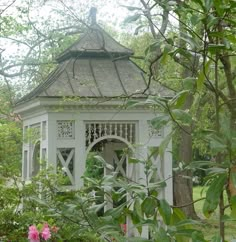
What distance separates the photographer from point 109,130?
23.8 ft

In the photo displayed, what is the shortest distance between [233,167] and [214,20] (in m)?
0.43

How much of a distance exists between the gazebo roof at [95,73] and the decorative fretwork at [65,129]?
0.37m

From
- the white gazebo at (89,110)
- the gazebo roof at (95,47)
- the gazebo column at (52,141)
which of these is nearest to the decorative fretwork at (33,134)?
the white gazebo at (89,110)

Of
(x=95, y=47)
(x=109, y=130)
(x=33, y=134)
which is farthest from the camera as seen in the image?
(x=95, y=47)

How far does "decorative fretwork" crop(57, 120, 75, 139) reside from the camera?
22.5ft

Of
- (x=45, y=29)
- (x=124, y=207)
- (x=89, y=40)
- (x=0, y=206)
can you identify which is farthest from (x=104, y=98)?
(x=45, y=29)

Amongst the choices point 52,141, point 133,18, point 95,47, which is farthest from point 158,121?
point 95,47

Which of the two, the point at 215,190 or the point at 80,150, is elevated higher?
the point at 80,150

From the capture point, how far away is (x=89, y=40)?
7738 millimetres

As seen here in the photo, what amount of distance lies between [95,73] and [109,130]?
0.80 metres

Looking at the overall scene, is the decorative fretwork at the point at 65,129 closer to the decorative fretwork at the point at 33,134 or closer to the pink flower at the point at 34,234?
the decorative fretwork at the point at 33,134

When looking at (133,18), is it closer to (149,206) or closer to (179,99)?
(179,99)

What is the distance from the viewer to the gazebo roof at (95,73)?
6906 mm

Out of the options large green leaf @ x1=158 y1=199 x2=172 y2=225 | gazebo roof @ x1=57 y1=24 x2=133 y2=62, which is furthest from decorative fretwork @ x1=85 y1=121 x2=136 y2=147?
large green leaf @ x1=158 y1=199 x2=172 y2=225
